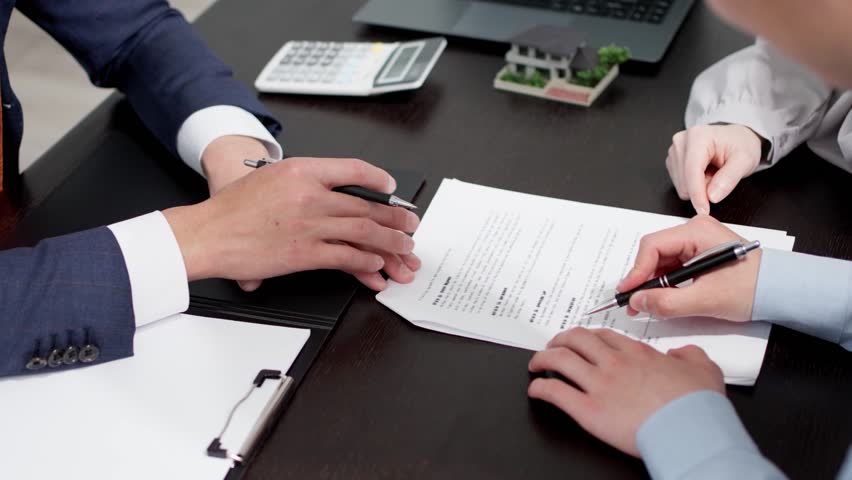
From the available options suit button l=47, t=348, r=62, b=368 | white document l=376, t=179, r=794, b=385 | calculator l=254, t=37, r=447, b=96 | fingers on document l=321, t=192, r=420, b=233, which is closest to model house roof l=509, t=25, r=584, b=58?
calculator l=254, t=37, r=447, b=96

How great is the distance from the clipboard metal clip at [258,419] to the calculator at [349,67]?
54cm

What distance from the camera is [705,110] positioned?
113 cm

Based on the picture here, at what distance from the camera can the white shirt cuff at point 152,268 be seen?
928mm

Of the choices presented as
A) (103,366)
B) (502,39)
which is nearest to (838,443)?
(103,366)

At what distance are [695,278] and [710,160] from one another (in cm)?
23

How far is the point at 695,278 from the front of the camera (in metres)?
0.88

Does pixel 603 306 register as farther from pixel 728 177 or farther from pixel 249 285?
pixel 249 285

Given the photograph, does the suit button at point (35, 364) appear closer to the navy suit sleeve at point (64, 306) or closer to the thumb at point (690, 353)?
the navy suit sleeve at point (64, 306)

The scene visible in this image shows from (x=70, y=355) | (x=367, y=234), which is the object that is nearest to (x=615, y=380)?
(x=367, y=234)

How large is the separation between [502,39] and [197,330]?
2.17 feet

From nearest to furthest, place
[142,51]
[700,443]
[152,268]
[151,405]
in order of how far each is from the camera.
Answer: [700,443]
[151,405]
[152,268]
[142,51]

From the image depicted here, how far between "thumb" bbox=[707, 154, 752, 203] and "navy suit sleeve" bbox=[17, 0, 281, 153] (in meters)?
0.55

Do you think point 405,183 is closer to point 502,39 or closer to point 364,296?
point 364,296

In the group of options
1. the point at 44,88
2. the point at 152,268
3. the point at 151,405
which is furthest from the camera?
the point at 44,88
